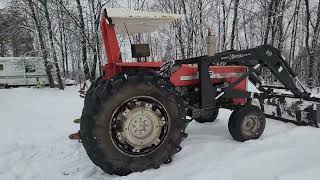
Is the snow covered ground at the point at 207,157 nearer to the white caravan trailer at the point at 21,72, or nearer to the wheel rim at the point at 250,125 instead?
the wheel rim at the point at 250,125

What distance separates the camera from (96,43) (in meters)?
23.6

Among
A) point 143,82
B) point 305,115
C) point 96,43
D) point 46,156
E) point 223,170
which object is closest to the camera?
point 223,170

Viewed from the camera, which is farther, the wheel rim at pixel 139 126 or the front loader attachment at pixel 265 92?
the front loader attachment at pixel 265 92

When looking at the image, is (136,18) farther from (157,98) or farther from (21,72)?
(21,72)

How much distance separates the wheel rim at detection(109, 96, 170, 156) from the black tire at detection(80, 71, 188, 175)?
0.14 feet

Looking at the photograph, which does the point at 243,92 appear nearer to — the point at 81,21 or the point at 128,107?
the point at 128,107

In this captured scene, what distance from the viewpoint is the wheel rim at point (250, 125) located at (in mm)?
5336

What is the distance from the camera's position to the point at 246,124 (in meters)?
5.38

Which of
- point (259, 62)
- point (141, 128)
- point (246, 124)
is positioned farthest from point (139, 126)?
point (259, 62)

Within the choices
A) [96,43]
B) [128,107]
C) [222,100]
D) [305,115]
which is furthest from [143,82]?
[96,43]

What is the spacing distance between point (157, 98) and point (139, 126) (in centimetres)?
43

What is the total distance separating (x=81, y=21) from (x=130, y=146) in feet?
68.8

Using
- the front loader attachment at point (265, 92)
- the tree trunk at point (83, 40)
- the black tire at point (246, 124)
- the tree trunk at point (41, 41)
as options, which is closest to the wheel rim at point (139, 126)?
the front loader attachment at point (265, 92)

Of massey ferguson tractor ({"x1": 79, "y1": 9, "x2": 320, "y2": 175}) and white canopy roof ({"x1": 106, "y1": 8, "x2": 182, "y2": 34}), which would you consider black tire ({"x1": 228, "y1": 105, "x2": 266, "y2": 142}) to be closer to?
massey ferguson tractor ({"x1": 79, "y1": 9, "x2": 320, "y2": 175})
